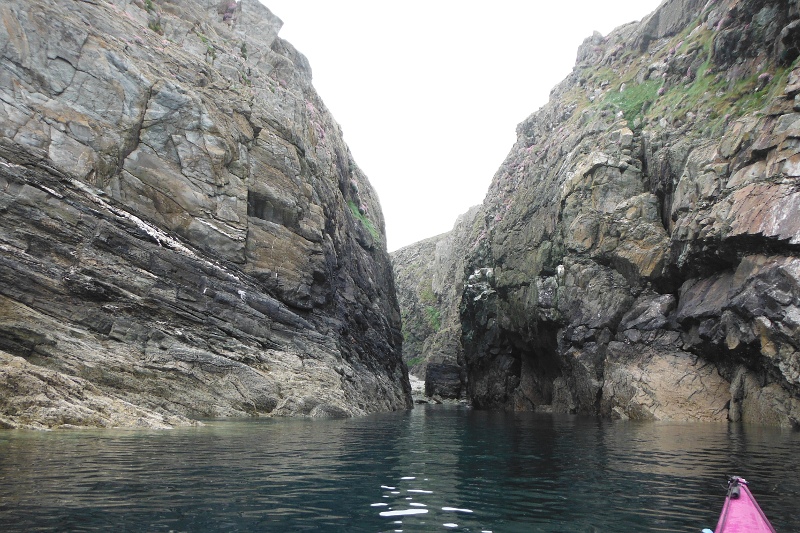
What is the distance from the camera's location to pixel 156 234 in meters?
33.6

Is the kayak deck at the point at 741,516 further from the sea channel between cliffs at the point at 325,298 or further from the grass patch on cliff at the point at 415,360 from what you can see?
the grass patch on cliff at the point at 415,360

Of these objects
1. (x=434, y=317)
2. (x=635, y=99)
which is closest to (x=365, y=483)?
(x=635, y=99)

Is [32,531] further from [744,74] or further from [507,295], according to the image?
[507,295]

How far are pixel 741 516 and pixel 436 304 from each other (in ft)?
414

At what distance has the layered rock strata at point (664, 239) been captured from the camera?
101ft

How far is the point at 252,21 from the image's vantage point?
60250mm

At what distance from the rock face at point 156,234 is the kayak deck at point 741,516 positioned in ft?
70.5

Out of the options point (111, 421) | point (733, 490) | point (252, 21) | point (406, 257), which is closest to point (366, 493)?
point (733, 490)

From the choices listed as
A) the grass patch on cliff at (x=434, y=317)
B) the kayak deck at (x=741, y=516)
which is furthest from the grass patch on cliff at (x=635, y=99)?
the grass patch on cliff at (x=434, y=317)

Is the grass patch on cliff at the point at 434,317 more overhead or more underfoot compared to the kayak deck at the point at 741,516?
more overhead

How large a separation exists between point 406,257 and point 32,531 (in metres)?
166

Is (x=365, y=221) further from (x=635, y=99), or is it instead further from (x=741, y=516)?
(x=741, y=516)

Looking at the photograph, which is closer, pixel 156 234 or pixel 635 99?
pixel 156 234

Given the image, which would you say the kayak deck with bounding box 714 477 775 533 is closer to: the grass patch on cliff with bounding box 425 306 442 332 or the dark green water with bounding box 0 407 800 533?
the dark green water with bounding box 0 407 800 533
